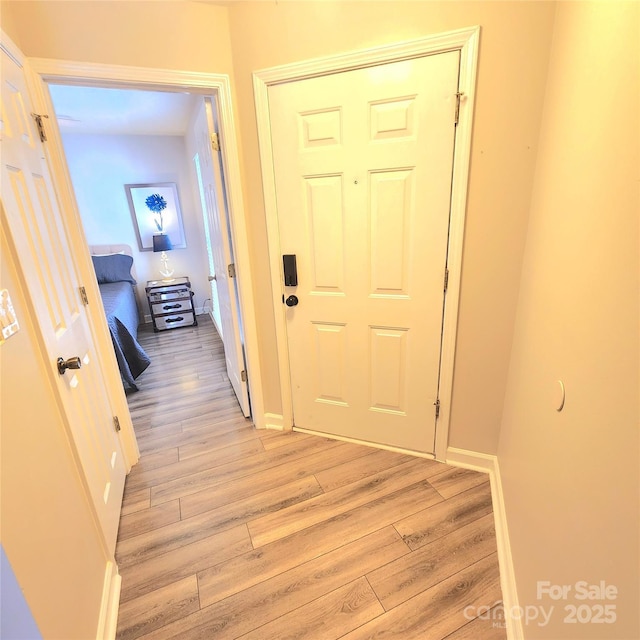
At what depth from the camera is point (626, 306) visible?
722mm

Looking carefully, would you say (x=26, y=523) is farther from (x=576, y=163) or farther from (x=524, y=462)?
(x=576, y=163)

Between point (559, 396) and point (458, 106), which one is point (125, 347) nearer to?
point (458, 106)

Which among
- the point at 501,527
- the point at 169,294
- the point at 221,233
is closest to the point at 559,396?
the point at 501,527

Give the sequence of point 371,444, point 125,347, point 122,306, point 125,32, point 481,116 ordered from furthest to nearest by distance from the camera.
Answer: point 122,306
point 125,347
point 371,444
point 125,32
point 481,116

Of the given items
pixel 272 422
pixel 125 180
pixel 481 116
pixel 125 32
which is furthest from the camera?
pixel 125 180

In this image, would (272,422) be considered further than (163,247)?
No

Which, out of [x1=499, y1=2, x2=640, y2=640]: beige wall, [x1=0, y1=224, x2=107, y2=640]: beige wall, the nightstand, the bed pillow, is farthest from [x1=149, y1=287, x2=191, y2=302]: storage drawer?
[x1=499, y1=2, x2=640, y2=640]: beige wall

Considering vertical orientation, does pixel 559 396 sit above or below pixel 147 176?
below

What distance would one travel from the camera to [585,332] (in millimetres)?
889

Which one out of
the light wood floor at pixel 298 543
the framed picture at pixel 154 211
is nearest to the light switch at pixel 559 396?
the light wood floor at pixel 298 543

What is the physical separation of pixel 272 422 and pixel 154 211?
365cm

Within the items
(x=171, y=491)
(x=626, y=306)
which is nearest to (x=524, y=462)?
(x=626, y=306)

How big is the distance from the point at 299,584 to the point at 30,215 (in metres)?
1.73

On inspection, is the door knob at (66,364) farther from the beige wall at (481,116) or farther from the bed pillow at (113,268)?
the bed pillow at (113,268)
